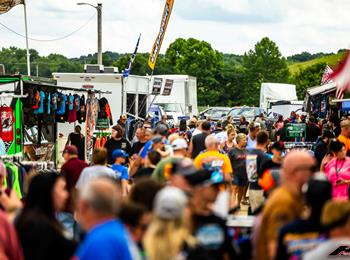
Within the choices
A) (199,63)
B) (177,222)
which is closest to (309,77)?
(199,63)

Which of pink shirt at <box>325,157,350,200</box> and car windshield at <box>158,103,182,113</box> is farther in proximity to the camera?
car windshield at <box>158,103,182,113</box>

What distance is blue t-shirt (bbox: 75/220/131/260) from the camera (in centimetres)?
661

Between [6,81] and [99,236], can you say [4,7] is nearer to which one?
[6,81]

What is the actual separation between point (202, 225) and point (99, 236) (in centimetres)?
124

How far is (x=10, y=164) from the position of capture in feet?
51.9

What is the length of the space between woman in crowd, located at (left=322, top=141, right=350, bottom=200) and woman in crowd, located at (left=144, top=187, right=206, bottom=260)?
8.24 m

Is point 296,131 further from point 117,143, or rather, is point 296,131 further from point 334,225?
point 334,225

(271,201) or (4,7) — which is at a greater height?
(4,7)

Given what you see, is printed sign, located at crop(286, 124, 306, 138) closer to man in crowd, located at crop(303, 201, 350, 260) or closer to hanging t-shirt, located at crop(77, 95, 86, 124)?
hanging t-shirt, located at crop(77, 95, 86, 124)

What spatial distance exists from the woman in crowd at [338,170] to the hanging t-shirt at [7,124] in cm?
814

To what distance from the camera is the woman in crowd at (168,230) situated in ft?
22.1

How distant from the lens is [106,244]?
21.7 feet

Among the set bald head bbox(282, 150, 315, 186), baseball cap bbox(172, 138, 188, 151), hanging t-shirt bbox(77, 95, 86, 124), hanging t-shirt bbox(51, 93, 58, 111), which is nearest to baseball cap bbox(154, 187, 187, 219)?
bald head bbox(282, 150, 315, 186)

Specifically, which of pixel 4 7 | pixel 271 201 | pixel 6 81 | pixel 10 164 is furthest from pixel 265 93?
pixel 271 201
